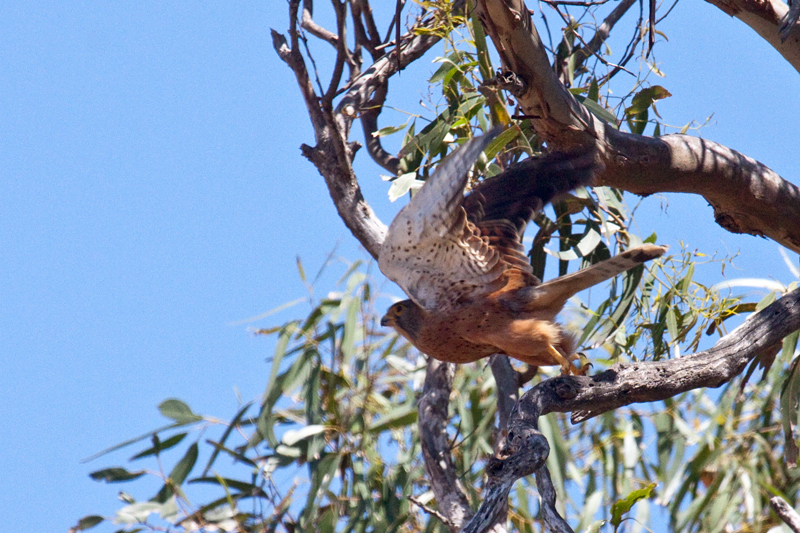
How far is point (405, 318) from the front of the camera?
2.97 meters

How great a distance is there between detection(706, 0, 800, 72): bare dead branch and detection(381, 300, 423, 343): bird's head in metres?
1.45

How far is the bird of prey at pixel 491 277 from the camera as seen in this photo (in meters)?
2.51

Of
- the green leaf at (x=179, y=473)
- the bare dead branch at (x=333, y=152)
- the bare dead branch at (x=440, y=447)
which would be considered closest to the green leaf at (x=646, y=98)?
the bare dead branch at (x=333, y=152)

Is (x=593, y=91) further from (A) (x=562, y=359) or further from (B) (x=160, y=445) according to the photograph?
(B) (x=160, y=445)

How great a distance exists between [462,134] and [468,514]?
138 centimetres

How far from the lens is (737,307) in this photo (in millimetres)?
3010

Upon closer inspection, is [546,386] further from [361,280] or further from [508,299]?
[361,280]

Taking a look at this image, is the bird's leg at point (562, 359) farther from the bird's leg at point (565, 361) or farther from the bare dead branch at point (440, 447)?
the bare dead branch at point (440, 447)

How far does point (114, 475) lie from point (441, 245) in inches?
73.9

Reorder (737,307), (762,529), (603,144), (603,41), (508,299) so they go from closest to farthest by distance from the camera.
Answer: (603,144) → (508,299) → (737,307) → (603,41) → (762,529)

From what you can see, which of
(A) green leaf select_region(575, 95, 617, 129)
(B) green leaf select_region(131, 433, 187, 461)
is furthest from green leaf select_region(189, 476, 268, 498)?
(A) green leaf select_region(575, 95, 617, 129)

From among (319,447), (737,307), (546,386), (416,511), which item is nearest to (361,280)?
(319,447)

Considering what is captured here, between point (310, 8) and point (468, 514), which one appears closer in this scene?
point (468, 514)

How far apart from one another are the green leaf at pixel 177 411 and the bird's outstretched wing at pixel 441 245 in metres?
1.32
